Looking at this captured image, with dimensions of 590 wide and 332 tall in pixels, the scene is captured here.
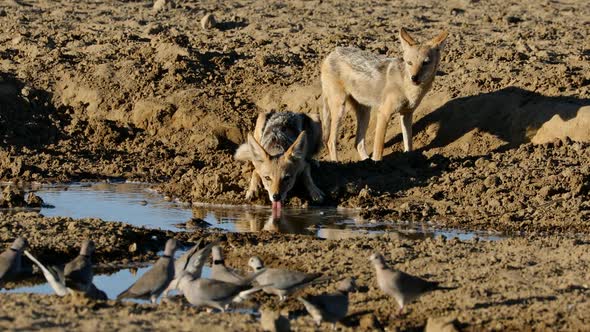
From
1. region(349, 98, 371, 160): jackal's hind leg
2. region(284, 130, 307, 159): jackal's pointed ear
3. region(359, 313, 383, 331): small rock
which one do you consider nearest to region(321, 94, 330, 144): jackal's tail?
region(349, 98, 371, 160): jackal's hind leg

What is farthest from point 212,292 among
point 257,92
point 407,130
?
point 257,92

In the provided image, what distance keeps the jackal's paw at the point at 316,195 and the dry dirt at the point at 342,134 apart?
0.10 metres

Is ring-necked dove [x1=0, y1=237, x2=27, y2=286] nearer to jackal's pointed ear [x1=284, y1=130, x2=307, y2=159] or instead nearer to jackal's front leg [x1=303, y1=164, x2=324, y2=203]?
jackal's pointed ear [x1=284, y1=130, x2=307, y2=159]

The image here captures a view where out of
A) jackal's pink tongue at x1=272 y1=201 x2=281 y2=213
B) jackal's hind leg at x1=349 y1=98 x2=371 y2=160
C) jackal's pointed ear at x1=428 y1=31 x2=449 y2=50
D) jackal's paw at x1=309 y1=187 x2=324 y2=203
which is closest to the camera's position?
jackal's pink tongue at x1=272 y1=201 x2=281 y2=213

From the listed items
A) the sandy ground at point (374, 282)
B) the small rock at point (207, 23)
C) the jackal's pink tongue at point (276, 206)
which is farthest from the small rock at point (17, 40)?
the sandy ground at point (374, 282)

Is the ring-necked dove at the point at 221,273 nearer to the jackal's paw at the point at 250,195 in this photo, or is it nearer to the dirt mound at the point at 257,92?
the dirt mound at the point at 257,92

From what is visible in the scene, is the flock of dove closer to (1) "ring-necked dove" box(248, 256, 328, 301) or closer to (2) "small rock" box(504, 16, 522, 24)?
(1) "ring-necked dove" box(248, 256, 328, 301)

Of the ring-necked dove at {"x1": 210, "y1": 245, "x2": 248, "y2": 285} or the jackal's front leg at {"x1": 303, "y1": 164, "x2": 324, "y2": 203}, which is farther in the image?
the jackal's front leg at {"x1": 303, "y1": 164, "x2": 324, "y2": 203}

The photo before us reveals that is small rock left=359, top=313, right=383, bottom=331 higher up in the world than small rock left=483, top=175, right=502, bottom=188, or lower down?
lower down

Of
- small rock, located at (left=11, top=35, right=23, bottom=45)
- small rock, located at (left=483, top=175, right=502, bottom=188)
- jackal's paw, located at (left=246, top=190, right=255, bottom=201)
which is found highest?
small rock, located at (left=11, top=35, right=23, bottom=45)

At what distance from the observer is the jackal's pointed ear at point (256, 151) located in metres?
14.6

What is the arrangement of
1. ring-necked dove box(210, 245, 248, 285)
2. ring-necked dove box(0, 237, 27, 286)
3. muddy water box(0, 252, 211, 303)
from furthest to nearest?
1. muddy water box(0, 252, 211, 303)
2. ring-necked dove box(0, 237, 27, 286)
3. ring-necked dove box(210, 245, 248, 285)

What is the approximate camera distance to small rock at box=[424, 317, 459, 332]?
29.0 feet

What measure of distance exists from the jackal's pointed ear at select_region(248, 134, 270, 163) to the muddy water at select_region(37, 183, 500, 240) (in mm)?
576
